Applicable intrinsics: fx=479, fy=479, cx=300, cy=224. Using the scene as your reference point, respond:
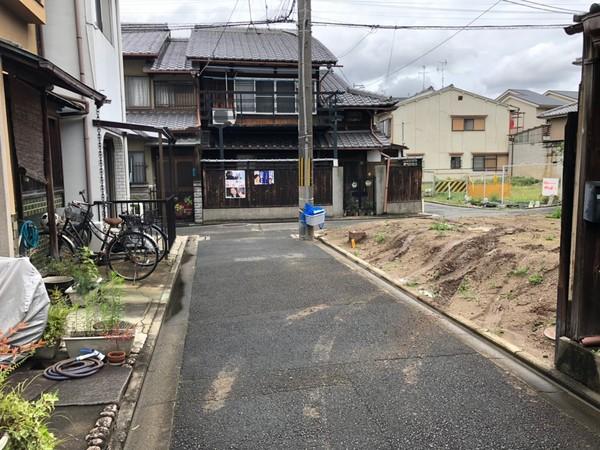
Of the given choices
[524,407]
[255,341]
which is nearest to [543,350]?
[524,407]

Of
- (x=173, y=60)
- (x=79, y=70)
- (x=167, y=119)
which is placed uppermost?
(x=173, y=60)

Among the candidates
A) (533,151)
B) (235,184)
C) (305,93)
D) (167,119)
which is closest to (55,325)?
(305,93)

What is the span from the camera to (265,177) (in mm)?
19109

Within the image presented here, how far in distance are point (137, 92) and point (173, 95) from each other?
1.56 m

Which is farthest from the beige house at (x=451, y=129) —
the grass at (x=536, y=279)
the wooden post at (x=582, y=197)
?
the wooden post at (x=582, y=197)

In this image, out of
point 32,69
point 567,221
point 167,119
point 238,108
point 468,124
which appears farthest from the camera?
point 468,124

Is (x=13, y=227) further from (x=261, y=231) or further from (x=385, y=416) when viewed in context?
(x=261, y=231)

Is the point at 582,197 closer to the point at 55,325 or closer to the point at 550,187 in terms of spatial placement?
the point at 55,325

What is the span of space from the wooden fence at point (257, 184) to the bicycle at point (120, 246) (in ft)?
33.1

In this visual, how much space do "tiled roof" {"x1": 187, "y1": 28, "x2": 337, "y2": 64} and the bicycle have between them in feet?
45.7

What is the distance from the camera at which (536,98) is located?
149ft

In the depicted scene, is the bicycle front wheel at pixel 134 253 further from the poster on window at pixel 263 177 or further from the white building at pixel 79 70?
the poster on window at pixel 263 177

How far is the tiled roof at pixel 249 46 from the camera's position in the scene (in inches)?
843

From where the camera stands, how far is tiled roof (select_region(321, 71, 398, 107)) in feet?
72.7
